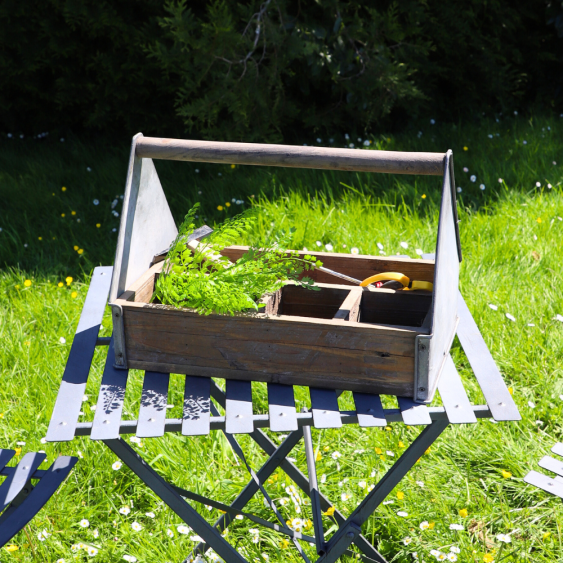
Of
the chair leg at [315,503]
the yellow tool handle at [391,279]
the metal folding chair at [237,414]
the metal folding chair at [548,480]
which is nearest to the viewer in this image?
the metal folding chair at [237,414]

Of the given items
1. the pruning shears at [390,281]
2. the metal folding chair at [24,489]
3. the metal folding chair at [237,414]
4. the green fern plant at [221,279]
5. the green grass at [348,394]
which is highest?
the green fern plant at [221,279]

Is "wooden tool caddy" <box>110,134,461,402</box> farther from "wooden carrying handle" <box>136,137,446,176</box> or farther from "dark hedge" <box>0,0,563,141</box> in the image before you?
"dark hedge" <box>0,0,563,141</box>

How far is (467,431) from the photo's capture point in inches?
92.5

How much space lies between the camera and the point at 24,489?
162 centimetres

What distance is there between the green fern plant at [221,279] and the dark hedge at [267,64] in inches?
114

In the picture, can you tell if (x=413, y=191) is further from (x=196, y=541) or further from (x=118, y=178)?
(x=196, y=541)

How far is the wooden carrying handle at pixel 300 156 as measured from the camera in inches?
52.0

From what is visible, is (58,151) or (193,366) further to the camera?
(58,151)

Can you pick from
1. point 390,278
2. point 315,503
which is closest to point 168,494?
point 315,503

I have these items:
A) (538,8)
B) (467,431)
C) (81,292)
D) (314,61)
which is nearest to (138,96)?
(314,61)

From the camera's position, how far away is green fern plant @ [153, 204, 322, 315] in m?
1.33

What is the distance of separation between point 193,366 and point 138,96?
4409 mm

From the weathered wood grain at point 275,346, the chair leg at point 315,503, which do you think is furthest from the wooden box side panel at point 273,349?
the chair leg at point 315,503

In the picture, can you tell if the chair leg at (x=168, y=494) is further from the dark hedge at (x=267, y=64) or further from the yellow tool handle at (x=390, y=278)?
the dark hedge at (x=267, y=64)
